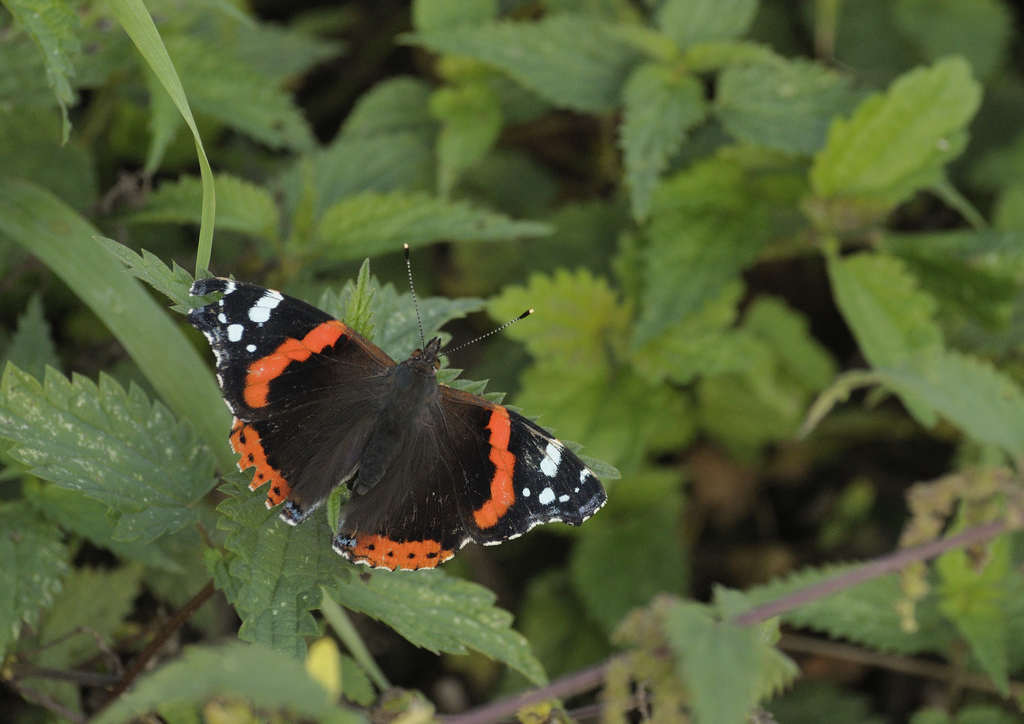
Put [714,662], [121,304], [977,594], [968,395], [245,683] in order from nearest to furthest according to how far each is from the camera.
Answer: [245,683] < [714,662] < [121,304] < [977,594] < [968,395]

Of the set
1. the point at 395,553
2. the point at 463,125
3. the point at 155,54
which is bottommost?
the point at 395,553

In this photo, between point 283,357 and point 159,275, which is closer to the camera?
point 159,275

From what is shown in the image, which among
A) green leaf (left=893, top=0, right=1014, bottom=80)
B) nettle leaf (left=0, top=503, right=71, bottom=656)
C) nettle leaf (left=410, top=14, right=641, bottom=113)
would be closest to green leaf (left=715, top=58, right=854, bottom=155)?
nettle leaf (left=410, top=14, right=641, bottom=113)

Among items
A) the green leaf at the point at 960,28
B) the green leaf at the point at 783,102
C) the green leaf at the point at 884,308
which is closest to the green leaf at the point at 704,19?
the green leaf at the point at 783,102

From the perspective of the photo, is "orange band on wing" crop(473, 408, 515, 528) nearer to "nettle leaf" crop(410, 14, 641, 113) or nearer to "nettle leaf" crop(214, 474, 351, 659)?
"nettle leaf" crop(214, 474, 351, 659)

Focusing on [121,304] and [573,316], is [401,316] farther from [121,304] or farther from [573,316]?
[573,316]

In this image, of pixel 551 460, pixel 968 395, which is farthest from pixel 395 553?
pixel 968 395

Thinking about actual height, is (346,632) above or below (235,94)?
below
